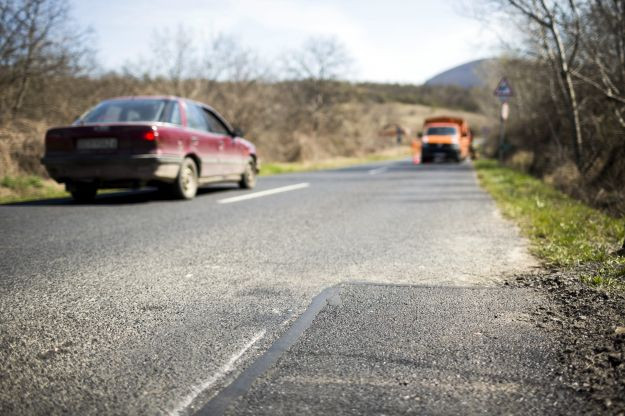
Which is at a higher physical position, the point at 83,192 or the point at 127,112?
the point at 127,112

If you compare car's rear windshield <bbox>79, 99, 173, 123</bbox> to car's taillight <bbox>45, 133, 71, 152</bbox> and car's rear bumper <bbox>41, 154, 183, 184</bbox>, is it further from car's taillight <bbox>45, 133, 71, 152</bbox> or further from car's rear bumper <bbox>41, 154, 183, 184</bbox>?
car's rear bumper <bbox>41, 154, 183, 184</bbox>

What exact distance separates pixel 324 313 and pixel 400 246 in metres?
2.27

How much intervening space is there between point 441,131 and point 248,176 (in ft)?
69.4

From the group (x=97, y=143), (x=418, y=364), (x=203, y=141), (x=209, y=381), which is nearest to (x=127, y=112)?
(x=97, y=143)

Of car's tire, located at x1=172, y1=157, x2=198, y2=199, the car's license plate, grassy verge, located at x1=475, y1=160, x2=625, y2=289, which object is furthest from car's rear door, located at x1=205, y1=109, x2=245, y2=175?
grassy verge, located at x1=475, y1=160, x2=625, y2=289

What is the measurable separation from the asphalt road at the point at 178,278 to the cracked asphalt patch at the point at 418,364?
0.17m

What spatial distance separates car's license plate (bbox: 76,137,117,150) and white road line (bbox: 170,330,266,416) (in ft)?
20.9

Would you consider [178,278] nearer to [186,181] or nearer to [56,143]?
[186,181]

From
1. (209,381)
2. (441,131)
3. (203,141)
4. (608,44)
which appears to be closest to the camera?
(209,381)

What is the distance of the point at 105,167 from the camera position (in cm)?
796

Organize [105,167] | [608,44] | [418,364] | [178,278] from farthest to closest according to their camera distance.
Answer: [608,44]
[105,167]
[178,278]
[418,364]

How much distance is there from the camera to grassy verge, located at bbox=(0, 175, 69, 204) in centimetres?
915

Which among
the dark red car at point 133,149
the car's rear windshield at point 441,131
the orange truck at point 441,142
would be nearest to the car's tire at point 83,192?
the dark red car at point 133,149

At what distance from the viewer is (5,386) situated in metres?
2.05
